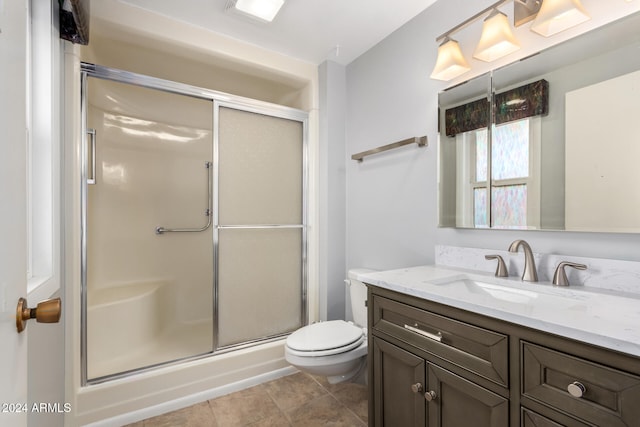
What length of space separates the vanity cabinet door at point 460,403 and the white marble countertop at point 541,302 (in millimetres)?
253

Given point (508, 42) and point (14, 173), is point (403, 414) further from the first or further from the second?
point (508, 42)

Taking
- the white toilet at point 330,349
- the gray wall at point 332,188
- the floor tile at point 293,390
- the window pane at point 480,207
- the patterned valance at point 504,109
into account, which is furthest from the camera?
the gray wall at point 332,188

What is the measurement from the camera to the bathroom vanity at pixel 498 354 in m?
0.71

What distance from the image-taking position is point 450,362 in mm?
1038

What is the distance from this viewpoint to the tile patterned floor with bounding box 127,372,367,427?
170 centimetres

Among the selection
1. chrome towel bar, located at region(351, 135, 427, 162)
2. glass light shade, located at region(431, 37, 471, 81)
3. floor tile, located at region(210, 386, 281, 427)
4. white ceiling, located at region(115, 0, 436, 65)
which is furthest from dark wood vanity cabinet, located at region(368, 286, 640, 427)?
white ceiling, located at region(115, 0, 436, 65)

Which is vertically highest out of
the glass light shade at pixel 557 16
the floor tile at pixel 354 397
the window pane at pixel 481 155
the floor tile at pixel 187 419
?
the glass light shade at pixel 557 16

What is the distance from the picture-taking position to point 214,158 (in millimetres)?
2111

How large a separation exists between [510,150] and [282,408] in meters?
1.90

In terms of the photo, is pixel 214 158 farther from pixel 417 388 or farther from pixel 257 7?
pixel 417 388

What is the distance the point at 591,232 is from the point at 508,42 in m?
0.90

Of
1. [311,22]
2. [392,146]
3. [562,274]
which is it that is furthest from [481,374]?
[311,22]

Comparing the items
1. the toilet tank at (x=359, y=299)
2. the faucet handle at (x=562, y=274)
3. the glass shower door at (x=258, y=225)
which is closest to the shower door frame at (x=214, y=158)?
the glass shower door at (x=258, y=225)

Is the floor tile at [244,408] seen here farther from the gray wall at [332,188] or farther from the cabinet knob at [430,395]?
the cabinet knob at [430,395]
